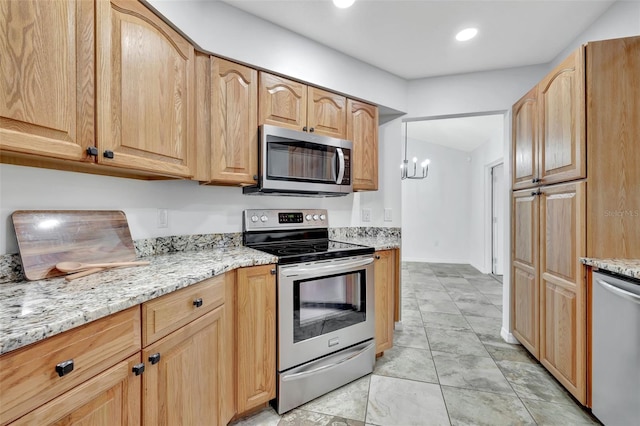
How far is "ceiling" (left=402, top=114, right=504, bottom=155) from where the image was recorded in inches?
164

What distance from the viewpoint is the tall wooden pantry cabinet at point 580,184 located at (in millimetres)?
1523

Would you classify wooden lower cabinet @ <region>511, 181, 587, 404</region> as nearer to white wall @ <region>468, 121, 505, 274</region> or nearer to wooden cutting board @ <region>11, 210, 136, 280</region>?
wooden cutting board @ <region>11, 210, 136, 280</region>

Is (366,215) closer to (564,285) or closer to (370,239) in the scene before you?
(370,239)

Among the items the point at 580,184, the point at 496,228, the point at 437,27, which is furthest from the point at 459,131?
the point at 580,184

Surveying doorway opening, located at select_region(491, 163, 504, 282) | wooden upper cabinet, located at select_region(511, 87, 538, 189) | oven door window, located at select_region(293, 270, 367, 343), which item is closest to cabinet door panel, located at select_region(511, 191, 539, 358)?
wooden upper cabinet, located at select_region(511, 87, 538, 189)

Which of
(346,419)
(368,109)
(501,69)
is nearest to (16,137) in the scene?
A: (346,419)

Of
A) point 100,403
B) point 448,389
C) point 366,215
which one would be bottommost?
point 448,389

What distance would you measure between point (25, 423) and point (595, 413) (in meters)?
2.38

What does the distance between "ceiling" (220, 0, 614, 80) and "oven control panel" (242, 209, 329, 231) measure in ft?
4.36

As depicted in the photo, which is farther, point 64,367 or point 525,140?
point 525,140

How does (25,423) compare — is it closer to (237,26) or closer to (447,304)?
(237,26)

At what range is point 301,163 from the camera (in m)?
1.98

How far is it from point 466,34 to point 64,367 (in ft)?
8.99

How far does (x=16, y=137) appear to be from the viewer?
0.85m
